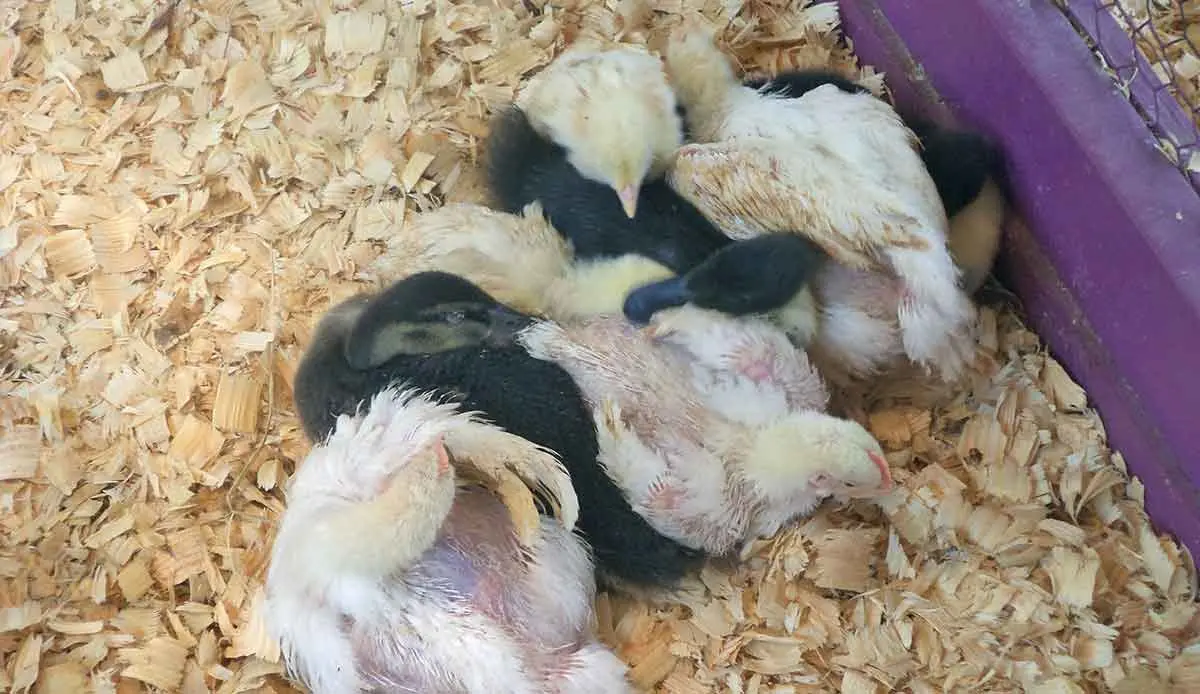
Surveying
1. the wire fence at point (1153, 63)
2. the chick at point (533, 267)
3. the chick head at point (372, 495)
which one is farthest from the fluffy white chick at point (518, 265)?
the wire fence at point (1153, 63)

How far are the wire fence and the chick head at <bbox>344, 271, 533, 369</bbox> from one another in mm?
839

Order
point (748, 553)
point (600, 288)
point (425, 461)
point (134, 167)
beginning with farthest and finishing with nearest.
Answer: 1. point (134, 167)
2. point (600, 288)
3. point (748, 553)
4. point (425, 461)

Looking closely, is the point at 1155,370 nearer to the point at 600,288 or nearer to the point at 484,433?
the point at 600,288

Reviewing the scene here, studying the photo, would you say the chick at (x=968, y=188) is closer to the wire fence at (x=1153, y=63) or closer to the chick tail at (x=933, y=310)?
the chick tail at (x=933, y=310)

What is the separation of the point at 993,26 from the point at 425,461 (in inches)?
38.3

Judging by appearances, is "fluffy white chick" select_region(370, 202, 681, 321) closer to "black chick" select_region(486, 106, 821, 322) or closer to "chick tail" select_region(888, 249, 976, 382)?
"black chick" select_region(486, 106, 821, 322)

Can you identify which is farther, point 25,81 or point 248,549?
point 25,81

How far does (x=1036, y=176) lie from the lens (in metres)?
1.33

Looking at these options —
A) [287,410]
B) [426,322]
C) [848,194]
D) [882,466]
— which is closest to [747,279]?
[848,194]

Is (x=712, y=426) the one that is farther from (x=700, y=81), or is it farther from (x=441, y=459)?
(x=700, y=81)

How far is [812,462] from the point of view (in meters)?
1.21

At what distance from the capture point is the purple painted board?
1.15m

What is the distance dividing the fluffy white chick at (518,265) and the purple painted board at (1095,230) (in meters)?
0.54

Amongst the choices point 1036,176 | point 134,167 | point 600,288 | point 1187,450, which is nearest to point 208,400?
point 134,167
